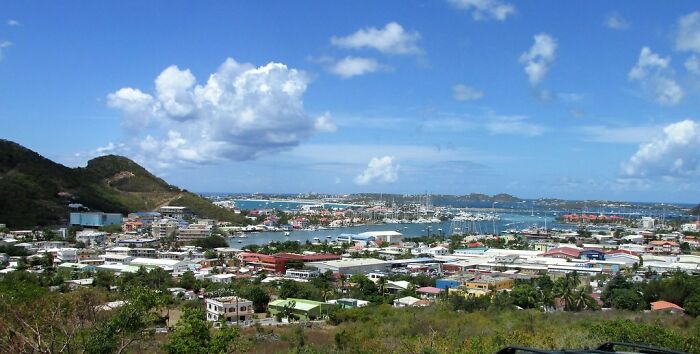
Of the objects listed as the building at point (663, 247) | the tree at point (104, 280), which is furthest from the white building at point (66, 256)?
the building at point (663, 247)

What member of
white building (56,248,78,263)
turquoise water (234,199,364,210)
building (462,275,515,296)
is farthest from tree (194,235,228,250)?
turquoise water (234,199,364,210)

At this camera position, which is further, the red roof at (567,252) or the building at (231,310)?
the red roof at (567,252)

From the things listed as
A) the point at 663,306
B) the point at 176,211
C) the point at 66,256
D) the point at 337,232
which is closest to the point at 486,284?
the point at 663,306

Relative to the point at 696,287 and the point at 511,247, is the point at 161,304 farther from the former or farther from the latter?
the point at 511,247

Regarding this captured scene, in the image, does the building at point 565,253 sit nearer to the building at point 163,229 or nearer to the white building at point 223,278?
the white building at point 223,278

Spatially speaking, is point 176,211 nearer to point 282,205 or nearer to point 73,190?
point 73,190

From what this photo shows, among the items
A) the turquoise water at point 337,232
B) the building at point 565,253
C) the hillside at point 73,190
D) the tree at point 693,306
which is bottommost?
the turquoise water at point 337,232

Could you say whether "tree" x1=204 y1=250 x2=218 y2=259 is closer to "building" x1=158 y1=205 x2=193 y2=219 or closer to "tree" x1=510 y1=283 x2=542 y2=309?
"tree" x1=510 y1=283 x2=542 y2=309
